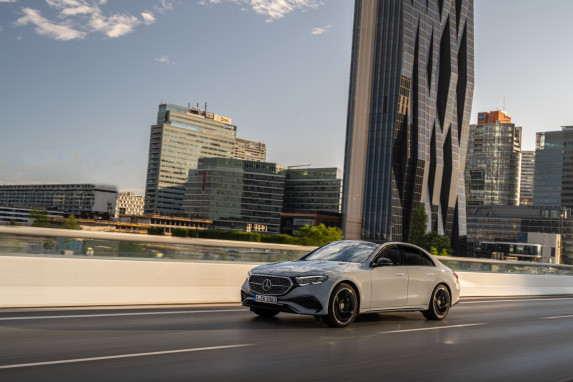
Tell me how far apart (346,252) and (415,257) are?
1.68 meters

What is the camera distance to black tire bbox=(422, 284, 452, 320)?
1293 centimetres

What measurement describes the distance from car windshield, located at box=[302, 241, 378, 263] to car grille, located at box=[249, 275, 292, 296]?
1516mm

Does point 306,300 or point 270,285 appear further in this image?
point 270,285

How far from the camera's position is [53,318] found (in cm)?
1012

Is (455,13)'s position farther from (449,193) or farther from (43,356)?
(43,356)

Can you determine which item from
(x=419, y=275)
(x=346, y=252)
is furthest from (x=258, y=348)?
(x=419, y=275)

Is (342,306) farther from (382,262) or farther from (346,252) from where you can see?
(346,252)

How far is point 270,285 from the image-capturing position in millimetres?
10578

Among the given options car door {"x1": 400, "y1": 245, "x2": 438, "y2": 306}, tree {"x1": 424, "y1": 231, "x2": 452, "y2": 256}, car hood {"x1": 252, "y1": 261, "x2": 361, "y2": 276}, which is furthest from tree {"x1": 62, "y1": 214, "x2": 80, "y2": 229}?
tree {"x1": 424, "y1": 231, "x2": 452, "y2": 256}

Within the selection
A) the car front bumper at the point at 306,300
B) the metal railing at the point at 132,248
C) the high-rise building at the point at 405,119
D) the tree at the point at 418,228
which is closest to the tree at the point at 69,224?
the metal railing at the point at 132,248

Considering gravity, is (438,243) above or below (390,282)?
below

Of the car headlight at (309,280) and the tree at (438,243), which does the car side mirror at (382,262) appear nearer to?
the car headlight at (309,280)

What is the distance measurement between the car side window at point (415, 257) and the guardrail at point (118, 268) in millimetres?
4509

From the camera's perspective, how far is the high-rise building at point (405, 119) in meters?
133
